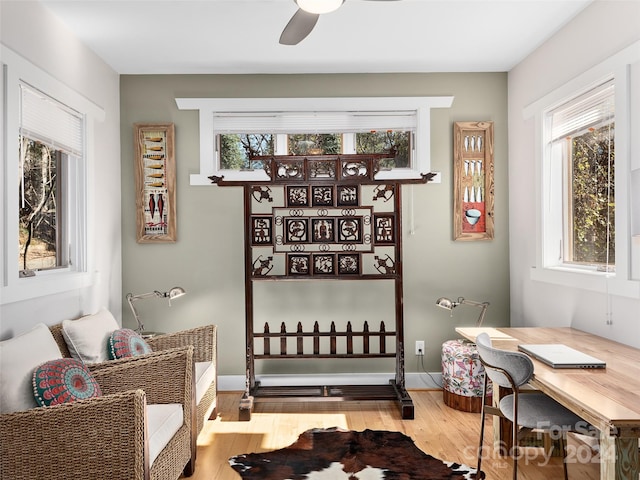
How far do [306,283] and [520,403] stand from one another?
2.18 meters

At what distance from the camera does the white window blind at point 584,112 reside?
114 inches

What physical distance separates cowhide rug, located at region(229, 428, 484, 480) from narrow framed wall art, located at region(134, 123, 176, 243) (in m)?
2.10

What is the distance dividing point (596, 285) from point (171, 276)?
3271mm

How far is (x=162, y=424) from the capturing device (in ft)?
7.77

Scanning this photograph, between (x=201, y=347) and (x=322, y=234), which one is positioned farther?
(x=322, y=234)

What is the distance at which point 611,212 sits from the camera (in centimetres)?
291

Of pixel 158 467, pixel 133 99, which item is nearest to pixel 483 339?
pixel 158 467

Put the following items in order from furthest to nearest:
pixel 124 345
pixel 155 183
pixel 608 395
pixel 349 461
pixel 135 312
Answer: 1. pixel 155 183
2. pixel 135 312
3. pixel 124 345
4. pixel 349 461
5. pixel 608 395

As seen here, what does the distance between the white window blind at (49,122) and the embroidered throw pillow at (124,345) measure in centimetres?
132

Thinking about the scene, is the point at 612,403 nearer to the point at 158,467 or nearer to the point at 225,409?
Result: the point at 158,467

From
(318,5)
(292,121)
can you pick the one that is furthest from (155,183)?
(318,5)

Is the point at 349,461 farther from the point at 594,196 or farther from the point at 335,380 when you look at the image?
the point at 594,196

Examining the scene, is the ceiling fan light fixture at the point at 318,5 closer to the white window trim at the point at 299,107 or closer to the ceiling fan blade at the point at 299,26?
the ceiling fan blade at the point at 299,26

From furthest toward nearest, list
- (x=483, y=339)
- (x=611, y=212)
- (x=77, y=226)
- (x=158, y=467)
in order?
(x=77, y=226) → (x=611, y=212) → (x=483, y=339) → (x=158, y=467)
